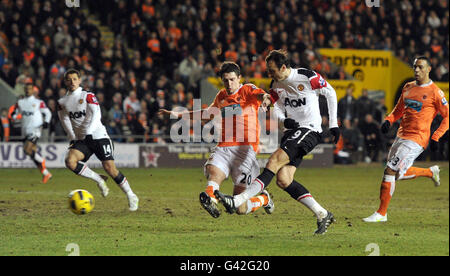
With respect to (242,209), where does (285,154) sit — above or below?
above

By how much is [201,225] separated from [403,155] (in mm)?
2997

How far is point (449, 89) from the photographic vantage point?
25.1m

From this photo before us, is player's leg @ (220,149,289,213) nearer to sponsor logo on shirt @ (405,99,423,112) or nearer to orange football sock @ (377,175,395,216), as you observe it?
orange football sock @ (377,175,395,216)

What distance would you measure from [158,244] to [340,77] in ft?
51.1

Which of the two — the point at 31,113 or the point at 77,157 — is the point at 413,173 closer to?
the point at 77,157

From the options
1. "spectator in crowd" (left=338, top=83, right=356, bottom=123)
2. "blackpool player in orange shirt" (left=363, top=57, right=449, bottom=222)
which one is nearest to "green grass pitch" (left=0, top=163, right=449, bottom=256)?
"blackpool player in orange shirt" (left=363, top=57, right=449, bottom=222)

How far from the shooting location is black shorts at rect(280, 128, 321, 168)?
8.82 metres

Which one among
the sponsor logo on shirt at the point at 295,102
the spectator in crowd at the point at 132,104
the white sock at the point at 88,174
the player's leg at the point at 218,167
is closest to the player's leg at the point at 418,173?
the sponsor logo on shirt at the point at 295,102

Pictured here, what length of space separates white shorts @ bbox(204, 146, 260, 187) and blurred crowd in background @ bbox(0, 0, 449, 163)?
32.8 ft

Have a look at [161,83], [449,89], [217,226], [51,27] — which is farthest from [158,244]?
[449,89]

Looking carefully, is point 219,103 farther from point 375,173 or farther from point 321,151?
point 321,151

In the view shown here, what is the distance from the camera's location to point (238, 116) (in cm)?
912

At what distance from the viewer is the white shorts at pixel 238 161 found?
912 centimetres

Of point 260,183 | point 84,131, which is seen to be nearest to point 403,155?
point 260,183
